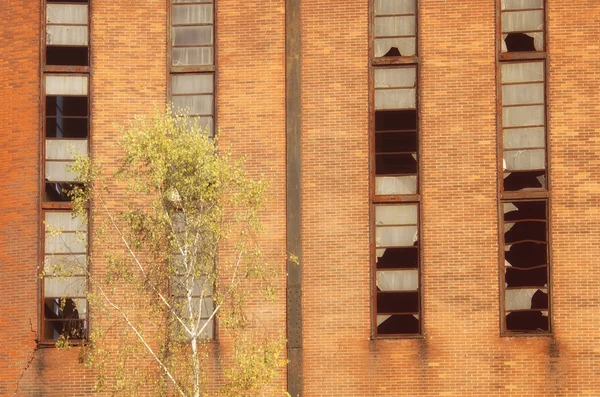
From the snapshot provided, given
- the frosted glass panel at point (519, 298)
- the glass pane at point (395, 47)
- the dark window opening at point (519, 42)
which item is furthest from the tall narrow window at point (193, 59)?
the frosted glass panel at point (519, 298)

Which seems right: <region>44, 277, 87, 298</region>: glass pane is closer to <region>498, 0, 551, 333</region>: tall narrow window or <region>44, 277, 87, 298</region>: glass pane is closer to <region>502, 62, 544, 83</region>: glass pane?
<region>498, 0, 551, 333</region>: tall narrow window

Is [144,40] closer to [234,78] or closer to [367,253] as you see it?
[234,78]

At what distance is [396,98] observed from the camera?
24.1m

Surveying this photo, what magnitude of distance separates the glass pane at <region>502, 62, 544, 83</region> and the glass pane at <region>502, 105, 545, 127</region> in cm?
56

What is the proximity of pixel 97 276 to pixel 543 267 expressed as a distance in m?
8.51

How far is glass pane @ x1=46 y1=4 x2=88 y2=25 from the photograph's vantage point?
24.6 meters

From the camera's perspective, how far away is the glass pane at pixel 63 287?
23656mm

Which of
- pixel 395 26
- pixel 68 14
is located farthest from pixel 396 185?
pixel 68 14

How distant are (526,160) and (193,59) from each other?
6863 mm

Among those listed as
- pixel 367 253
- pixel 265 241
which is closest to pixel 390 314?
pixel 367 253

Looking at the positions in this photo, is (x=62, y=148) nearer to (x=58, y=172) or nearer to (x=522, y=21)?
(x=58, y=172)

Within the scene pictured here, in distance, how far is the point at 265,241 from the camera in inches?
926

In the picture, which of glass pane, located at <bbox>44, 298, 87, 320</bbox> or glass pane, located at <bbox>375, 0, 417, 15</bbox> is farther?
glass pane, located at <bbox>375, 0, 417, 15</bbox>

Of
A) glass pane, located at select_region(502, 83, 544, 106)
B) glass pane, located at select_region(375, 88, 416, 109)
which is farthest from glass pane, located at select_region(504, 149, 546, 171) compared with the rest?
glass pane, located at select_region(375, 88, 416, 109)
